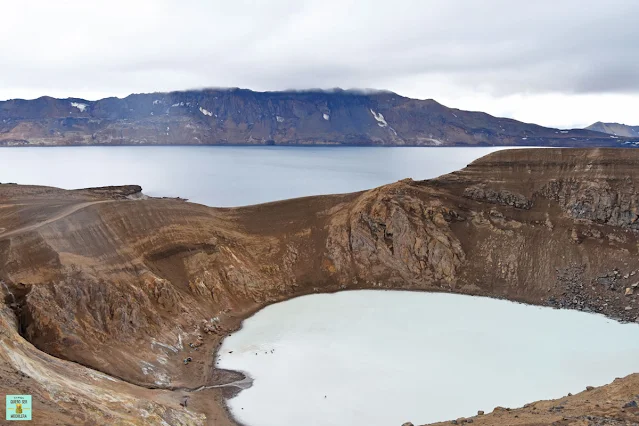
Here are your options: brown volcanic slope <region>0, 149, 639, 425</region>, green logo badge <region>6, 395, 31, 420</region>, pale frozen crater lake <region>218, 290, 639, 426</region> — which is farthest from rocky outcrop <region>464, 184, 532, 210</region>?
green logo badge <region>6, 395, 31, 420</region>

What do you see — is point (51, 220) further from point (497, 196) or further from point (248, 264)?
point (497, 196)

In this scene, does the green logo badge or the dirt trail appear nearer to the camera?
the green logo badge

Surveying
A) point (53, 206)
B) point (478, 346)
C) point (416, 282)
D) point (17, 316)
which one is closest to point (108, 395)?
point (17, 316)

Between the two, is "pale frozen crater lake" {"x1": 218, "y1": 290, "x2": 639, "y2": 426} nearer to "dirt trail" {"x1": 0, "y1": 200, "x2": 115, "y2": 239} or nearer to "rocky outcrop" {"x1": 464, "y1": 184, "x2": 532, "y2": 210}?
"rocky outcrop" {"x1": 464, "y1": 184, "x2": 532, "y2": 210}

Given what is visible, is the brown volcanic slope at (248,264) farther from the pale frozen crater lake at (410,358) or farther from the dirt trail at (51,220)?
the pale frozen crater lake at (410,358)

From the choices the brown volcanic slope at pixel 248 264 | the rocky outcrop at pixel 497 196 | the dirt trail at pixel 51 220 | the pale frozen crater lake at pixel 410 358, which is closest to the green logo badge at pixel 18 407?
the brown volcanic slope at pixel 248 264
